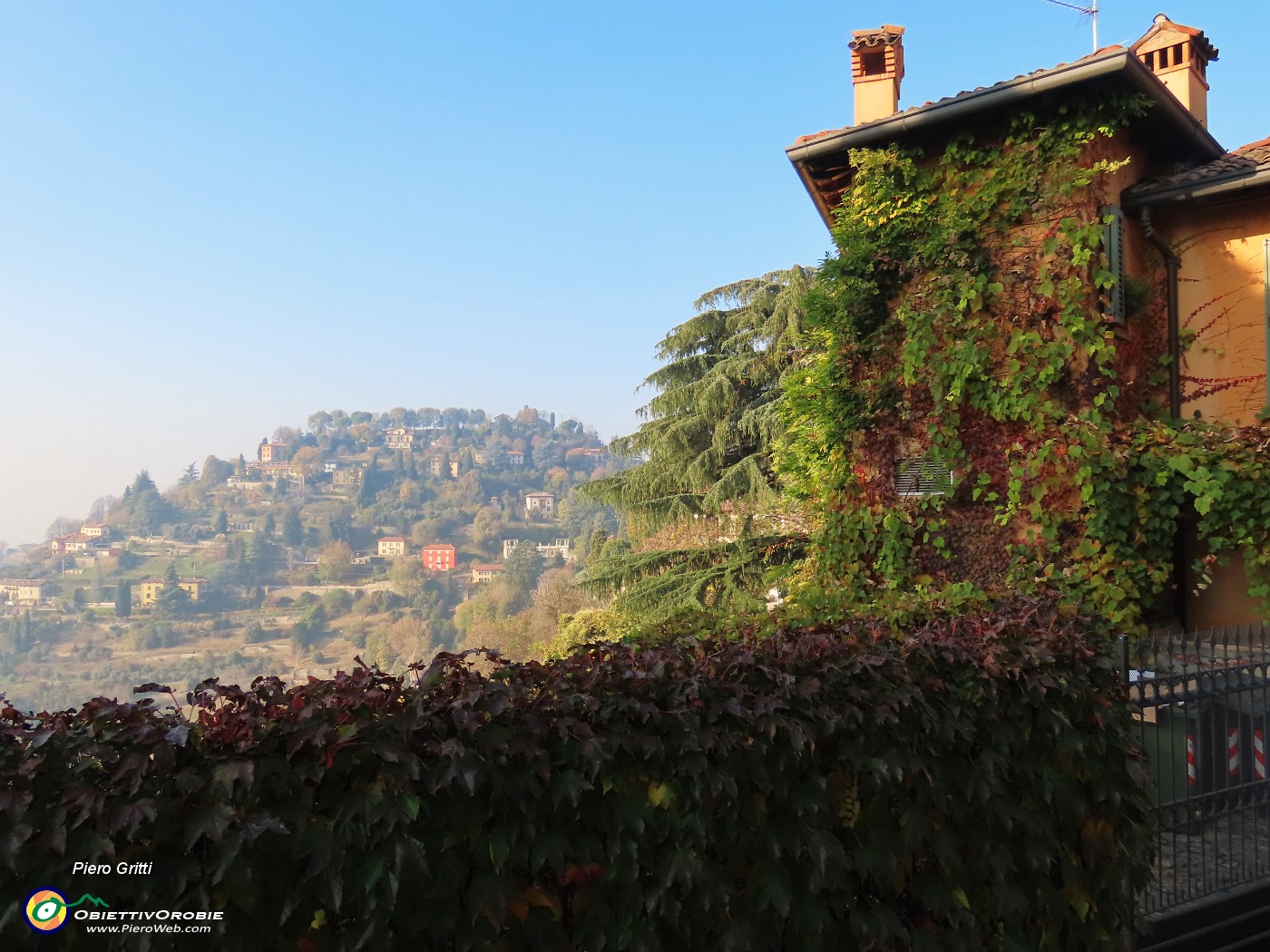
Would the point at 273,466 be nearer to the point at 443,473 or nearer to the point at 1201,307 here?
the point at 443,473

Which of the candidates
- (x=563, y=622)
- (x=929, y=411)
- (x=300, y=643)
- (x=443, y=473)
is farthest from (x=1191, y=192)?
(x=443, y=473)

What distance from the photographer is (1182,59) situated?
12102 mm

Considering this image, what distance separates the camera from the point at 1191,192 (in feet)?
32.8

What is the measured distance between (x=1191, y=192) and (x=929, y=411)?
11.8 feet

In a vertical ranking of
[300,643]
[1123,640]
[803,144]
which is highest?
[803,144]

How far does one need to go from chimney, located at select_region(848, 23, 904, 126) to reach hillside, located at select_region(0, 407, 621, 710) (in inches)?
1620

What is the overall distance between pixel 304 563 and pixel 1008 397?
431 feet

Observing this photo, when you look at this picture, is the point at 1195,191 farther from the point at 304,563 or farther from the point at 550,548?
the point at 304,563

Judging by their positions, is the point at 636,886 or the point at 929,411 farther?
the point at 929,411

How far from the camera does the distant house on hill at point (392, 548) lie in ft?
441

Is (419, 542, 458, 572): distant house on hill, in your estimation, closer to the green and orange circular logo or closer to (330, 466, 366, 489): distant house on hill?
(330, 466, 366, 489): distant house on hill

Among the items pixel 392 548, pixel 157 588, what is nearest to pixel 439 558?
pixel 392 548

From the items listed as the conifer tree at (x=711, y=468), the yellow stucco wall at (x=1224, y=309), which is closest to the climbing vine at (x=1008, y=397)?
the yellow stucco wall at (x=1224, y=309)

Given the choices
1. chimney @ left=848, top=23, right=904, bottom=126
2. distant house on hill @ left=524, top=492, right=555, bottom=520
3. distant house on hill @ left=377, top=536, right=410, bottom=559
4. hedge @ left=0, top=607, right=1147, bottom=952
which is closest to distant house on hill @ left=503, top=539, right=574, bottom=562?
distant house on hill @ left=524, top=492, right=555, bottom=520
